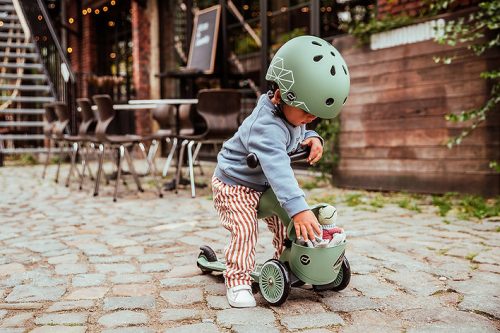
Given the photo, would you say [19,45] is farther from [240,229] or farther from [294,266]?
[294,266]

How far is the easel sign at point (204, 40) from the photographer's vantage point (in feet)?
28.7

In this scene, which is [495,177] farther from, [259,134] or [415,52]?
[259,134]

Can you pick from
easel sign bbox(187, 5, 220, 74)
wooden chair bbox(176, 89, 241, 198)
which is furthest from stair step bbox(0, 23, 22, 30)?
wooden chair bbox(176, 89, 241, 198)

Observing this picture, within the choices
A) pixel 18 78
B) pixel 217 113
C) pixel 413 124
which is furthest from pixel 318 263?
pixel 18 78

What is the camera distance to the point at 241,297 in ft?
7.38

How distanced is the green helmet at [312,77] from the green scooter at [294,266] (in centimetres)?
27

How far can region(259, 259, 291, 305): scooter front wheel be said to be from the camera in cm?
218

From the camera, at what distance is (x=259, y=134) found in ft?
7.08

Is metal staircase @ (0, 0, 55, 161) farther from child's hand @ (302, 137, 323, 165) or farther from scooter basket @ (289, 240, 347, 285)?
scooter basket @ (289, 240, 347, 285)

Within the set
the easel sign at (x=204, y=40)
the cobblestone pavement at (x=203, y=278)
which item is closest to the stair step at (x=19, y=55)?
the easel sign at (x=204, y=40)

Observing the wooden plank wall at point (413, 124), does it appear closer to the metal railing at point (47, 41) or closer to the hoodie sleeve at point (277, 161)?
the hoodie sleeve at point (277, 161)

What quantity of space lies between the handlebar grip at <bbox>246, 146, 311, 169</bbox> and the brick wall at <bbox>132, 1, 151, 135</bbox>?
9.45m

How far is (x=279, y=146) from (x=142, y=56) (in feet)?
32.0

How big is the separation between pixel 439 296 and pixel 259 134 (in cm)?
105
